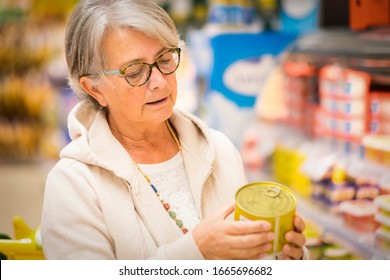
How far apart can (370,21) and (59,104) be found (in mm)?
1920

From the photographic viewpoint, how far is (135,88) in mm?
1150

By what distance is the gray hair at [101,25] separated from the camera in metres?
1.10

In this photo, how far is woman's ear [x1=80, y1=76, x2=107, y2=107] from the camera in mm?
1182

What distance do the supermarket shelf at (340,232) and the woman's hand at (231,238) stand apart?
1.04 meters

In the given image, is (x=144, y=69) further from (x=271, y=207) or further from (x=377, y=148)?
(x=377, y=148)

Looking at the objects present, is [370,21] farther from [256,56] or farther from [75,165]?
[75,165]

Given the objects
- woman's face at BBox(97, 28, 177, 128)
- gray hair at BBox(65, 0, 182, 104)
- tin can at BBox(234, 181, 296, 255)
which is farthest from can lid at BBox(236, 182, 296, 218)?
gray hair at BBox(65, 0, 182, 104)

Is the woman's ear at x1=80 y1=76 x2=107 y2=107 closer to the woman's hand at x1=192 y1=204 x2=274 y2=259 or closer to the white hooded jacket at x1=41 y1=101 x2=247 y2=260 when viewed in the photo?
the white hooded jacket at x1=41 y1=101 x2=247 y2=260

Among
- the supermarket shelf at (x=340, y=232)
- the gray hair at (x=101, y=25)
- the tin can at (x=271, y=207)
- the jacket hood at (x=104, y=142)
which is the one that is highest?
the gray hair at (x=101, y=25)

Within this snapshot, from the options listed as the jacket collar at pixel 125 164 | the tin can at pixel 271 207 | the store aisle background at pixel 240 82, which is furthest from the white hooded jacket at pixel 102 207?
the store aisle background at pixel 240 82

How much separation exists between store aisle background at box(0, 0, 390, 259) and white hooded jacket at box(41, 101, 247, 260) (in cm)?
100

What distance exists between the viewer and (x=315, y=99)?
2592 millimetres

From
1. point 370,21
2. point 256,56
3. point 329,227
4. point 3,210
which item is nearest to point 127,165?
point 3,210

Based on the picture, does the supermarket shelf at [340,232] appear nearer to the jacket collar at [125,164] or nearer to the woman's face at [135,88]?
the jacket collar at [125,164]
